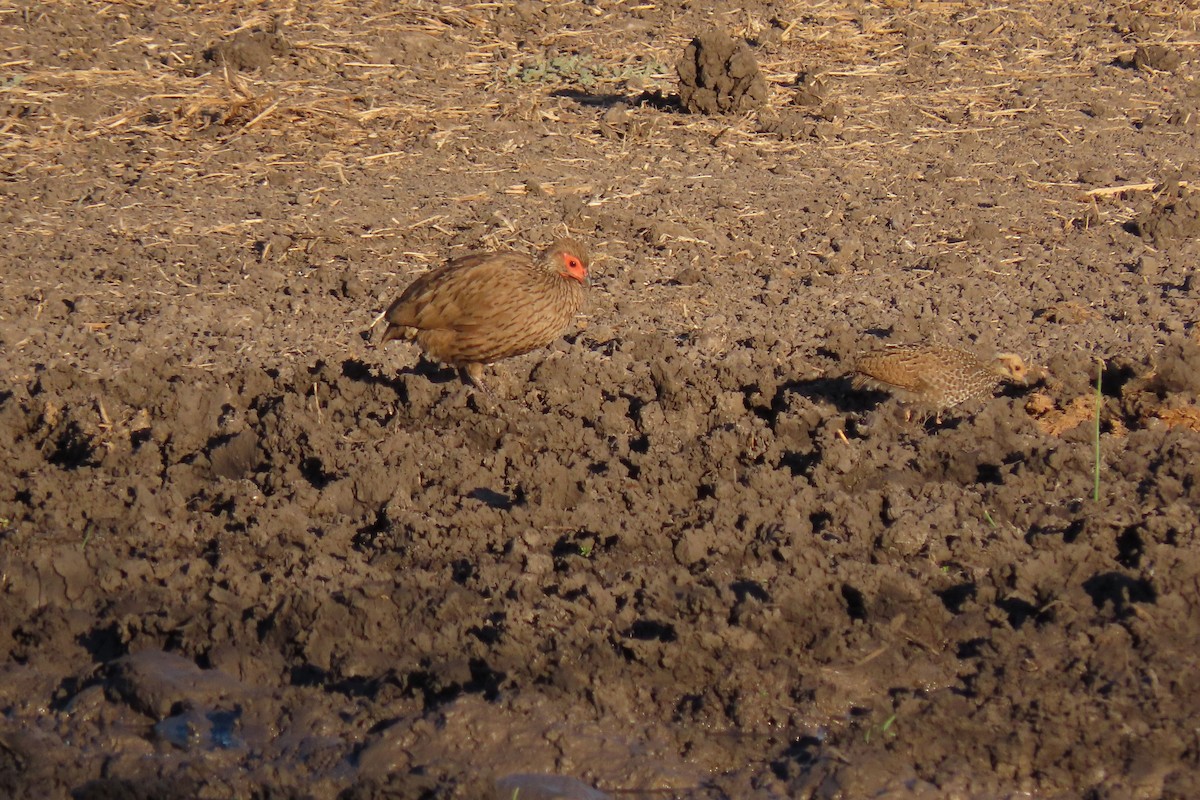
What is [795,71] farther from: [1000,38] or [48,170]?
[48,170]

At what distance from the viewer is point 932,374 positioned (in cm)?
721

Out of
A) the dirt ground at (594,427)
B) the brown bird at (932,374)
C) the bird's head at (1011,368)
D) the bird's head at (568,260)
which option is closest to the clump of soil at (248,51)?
the dirt ground at (594,427)

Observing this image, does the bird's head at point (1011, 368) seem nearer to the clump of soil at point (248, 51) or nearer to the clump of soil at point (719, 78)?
the clump of soil at point (719, 78)

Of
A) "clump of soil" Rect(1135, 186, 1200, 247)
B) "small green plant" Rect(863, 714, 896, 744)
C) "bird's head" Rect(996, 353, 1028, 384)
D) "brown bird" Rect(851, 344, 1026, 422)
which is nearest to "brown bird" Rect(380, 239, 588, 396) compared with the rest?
"brown bird" Rect(851, 344, 1026, 422)

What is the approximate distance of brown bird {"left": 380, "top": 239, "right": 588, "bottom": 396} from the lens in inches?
311

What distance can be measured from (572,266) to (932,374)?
2.19 metres

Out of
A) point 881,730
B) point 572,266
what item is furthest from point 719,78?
point 881,730

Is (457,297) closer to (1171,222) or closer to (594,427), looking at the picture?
(594,427)

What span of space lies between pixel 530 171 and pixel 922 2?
5279 millimetres

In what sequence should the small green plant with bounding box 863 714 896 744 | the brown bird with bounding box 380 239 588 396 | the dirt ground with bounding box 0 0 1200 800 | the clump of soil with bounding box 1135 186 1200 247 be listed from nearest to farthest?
the small green plant with bounding box 863 714 896 744 → the dirt ground with bounding box 0 0 1200 800 → the brown bird with bounding box 380 239 588 396 → the clump of soil with bounding box 1135 186 1200 247

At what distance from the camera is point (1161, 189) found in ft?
34.5

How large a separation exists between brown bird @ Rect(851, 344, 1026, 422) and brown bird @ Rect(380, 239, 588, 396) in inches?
65.1

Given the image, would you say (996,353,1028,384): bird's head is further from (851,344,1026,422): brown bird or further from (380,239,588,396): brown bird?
(380,239,588,396): brown bird

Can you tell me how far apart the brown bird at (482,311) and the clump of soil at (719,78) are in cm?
398
